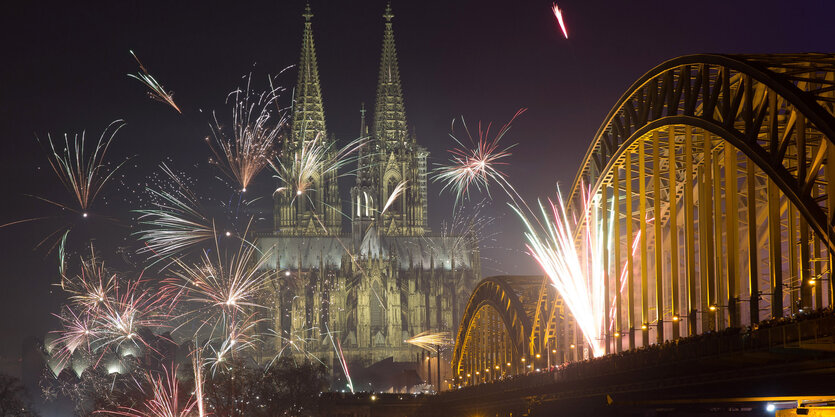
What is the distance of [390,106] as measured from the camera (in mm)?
193000

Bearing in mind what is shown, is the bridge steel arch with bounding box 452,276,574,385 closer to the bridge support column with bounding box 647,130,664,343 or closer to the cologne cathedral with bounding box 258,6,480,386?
the bridge support column with bounding box 647,130,664,343

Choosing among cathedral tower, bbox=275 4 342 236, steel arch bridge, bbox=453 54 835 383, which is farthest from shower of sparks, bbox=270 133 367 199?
steel arch bridge, bbox=453 54 835 383

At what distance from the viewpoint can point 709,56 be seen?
45781 millimetres

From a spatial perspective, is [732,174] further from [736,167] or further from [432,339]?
[432,339]

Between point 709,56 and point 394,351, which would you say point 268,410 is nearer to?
point 394,351

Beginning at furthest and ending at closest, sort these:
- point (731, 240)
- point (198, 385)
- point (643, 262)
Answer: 1. point (198, 385)
2. point (643, 262)
3. point (731, 240)

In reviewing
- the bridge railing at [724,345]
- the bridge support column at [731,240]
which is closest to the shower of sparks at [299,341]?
the bridge railing at [724,345]

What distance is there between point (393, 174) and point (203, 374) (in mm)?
67764

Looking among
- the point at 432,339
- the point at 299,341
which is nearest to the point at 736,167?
the point at 432,339

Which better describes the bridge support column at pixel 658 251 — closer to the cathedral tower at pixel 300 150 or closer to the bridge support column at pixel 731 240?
the bridge support column at pixel 731 240

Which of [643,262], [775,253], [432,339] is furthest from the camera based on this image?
[432,339]

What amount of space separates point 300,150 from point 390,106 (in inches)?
624

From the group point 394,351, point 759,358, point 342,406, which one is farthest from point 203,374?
point 759,358

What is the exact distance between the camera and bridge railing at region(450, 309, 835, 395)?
1396 inches
